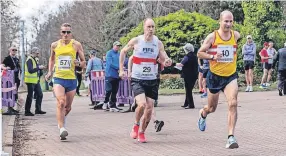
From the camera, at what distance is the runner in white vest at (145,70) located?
32.7 ft

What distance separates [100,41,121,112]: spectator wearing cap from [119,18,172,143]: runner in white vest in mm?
5639

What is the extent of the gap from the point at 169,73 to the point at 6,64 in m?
15.9

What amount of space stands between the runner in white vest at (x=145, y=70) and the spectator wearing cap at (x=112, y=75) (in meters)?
5.64

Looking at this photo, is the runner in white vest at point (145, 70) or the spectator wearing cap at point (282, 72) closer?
the runner in white vest at point (145, 70)

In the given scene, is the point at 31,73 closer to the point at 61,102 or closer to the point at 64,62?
the point at 64,62

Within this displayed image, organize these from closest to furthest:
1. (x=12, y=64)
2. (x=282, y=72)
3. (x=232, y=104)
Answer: (x=232, y=104) < (x=12, y=64) < (x=282, y=72)

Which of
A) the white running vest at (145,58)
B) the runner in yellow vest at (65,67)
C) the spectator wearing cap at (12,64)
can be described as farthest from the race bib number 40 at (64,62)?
the spectator wearing cap at (12,64)

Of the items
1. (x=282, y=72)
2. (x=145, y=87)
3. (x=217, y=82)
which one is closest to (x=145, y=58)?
(x=145, y=87)

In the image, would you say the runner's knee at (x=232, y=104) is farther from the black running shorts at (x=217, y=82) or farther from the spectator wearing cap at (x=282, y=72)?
the spectator wearing cap at (x=282, y=72)

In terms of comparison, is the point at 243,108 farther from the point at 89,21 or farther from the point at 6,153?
the point at 89,21

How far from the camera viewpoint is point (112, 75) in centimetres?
1595

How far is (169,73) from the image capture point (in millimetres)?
30844

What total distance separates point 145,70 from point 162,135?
142cm

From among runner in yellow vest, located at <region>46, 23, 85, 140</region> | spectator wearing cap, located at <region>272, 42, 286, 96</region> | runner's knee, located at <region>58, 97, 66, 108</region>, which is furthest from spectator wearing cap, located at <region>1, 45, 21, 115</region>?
spectator wearing cap, located at <region>272, 42, 286, 96</region>
